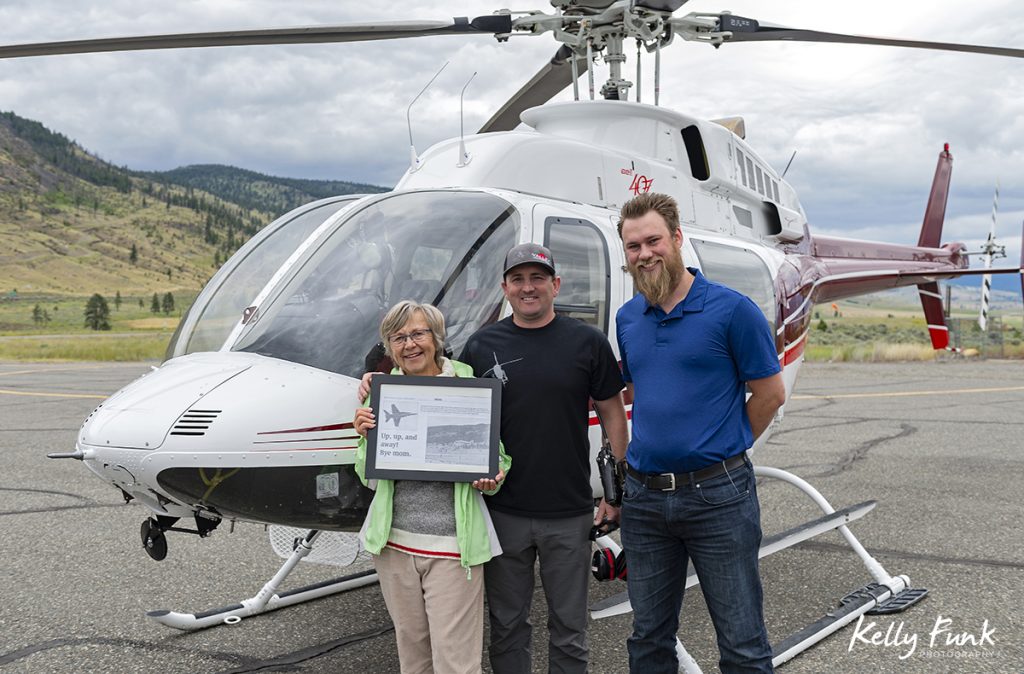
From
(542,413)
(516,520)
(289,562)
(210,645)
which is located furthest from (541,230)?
(210,645)

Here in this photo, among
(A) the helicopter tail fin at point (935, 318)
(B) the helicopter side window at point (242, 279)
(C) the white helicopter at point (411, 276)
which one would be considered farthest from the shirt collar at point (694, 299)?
(A) the helicopter tail fin at point (935, 318)

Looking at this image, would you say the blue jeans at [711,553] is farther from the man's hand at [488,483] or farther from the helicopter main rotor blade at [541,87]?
the helicopter main rotor blade at [541,87]

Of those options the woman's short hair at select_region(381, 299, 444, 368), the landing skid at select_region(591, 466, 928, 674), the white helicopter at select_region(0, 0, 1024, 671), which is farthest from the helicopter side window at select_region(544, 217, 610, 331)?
the landing skid at select_region(591, 466, 928, 674)

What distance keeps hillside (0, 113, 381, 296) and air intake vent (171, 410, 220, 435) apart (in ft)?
391

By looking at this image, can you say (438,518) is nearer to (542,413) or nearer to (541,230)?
(542,413)

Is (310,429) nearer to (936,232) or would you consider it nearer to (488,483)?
(488,483)

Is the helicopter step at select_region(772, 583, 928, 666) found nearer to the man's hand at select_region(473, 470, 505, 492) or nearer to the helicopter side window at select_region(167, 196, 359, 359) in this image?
the man's hand at select_region(473, 470, 505, 492)

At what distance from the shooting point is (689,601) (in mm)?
4887

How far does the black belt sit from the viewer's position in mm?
2736

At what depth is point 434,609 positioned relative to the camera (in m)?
2.83

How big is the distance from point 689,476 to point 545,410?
548mm

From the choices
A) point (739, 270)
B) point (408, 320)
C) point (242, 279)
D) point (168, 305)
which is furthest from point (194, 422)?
point (168, 305)

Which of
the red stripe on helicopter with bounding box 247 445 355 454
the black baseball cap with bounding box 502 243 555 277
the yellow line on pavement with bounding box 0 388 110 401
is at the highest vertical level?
the black baseball cap with bounding box 502 243 555 277

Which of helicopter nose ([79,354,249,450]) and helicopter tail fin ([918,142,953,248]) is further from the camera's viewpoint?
helicopter tail fin ([918,142,953,248])
